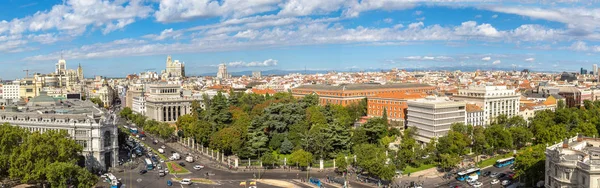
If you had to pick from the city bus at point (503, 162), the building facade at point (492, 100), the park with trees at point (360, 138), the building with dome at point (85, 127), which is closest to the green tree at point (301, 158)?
the park with trees at point (360, 138)

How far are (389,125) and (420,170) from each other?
19146mm

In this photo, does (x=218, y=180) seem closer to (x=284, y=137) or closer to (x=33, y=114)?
(x=284, y=137)

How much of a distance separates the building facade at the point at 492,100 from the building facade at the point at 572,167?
34992 mm

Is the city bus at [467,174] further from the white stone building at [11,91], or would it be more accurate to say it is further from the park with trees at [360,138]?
the white stone building at [11,91]

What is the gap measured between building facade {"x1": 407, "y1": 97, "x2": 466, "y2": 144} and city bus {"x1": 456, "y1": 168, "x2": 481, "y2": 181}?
12704 mm

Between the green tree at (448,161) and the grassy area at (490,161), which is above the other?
the green tree at (448,161)

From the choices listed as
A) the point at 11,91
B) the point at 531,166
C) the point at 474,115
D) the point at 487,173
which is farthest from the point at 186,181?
the point at 11,91

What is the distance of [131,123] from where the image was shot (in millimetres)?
98062

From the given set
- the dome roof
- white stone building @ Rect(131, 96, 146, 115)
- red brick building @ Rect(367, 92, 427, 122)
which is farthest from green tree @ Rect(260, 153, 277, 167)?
white stone building @ Rect(131, 96, 146, 115)

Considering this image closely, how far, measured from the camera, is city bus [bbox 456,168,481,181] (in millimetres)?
50062

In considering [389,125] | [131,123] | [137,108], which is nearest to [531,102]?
[389,125]

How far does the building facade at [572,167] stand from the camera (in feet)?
108

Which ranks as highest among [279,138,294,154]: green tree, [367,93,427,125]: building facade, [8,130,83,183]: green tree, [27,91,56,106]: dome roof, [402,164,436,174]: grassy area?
[27,91,56,106]: dome roof

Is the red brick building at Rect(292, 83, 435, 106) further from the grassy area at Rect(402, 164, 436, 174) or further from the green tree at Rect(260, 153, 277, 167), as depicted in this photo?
the grassy area at Rect(402, 164, 436, 174)
